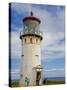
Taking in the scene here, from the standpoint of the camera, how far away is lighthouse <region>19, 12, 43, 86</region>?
211 centimetres

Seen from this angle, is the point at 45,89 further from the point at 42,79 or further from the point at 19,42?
the point at 19,42

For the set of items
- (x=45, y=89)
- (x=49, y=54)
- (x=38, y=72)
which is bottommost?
(x=45, y=89)

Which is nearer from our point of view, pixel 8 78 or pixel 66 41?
pixel 8 78

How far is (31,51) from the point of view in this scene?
2135mm

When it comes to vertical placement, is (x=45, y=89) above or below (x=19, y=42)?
below

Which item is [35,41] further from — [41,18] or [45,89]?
[45,89]

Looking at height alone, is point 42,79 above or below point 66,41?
below

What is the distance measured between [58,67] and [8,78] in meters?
0.44

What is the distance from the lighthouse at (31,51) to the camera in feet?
6.93

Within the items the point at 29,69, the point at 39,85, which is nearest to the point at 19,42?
the point at 29,69

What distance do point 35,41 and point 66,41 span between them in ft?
0.94

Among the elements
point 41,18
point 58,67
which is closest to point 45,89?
point 58,67

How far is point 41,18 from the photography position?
216cm

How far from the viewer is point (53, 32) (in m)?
2.19
